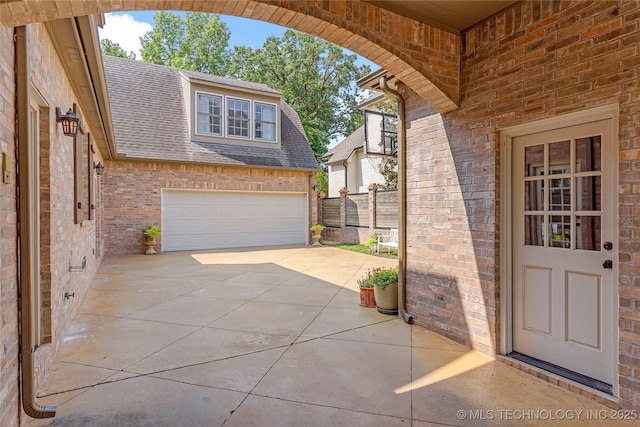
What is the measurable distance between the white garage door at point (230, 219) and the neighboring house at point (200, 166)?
32 millimetres

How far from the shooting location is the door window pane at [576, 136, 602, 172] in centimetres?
275

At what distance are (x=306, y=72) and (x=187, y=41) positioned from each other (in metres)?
8.18

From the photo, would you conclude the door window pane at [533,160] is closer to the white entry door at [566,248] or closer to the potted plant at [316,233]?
the white entry door at [566,248]

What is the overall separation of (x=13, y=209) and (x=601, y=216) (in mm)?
4048

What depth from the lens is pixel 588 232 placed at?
2.84m

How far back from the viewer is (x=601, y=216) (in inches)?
107

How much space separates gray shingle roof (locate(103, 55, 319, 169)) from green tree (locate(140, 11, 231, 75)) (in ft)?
38.2

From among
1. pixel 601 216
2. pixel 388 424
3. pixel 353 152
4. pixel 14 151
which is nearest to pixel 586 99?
pixel 601 216

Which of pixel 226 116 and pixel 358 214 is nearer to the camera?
pixel 226 116

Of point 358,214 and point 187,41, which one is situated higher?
point 187,41

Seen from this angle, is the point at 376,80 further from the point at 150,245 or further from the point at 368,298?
the point at 150,245

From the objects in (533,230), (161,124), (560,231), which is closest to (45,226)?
(533,230)

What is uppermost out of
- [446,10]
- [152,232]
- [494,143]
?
[446,10]

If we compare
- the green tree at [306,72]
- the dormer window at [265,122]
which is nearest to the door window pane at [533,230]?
the dormer window at [265,122]
